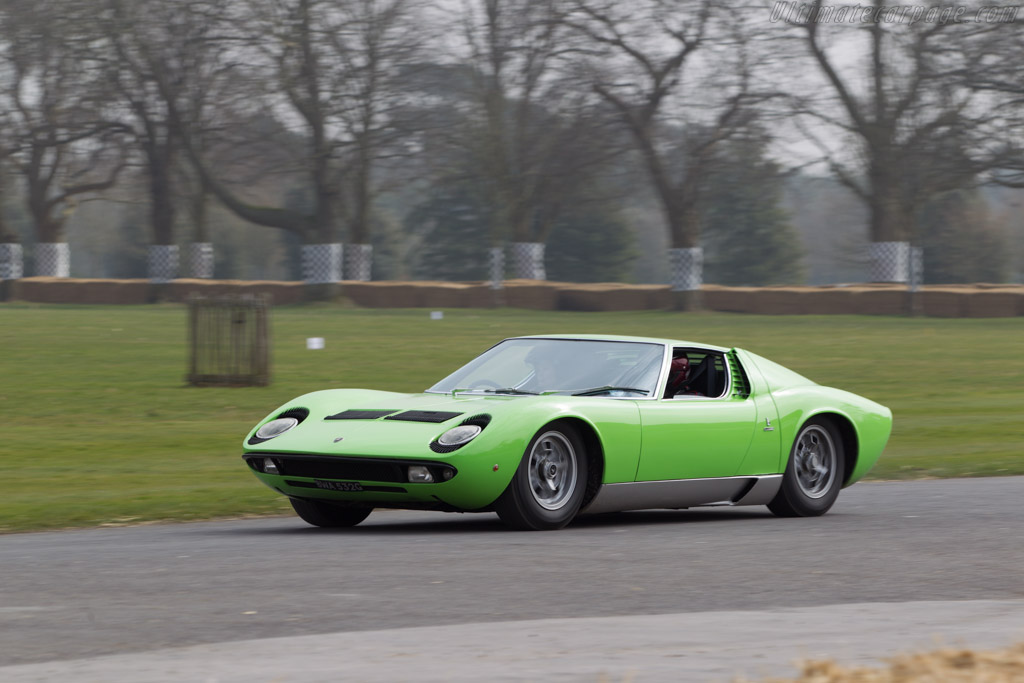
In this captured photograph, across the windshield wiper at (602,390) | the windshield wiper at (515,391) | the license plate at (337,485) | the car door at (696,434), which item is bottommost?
the license plate at (337,485)

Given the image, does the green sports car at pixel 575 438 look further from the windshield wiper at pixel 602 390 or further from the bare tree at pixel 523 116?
the bare tree at pixel 523 116

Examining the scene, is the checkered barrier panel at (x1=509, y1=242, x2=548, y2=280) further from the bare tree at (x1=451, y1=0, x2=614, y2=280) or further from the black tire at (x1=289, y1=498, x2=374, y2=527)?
the black tire at (x1=289, y1=498, x2=374, y2=527)

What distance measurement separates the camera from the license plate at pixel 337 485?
358 inches

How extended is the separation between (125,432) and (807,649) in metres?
12.8

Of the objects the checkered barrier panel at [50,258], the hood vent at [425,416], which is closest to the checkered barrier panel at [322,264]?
the checkered barrier panel at [50,258]

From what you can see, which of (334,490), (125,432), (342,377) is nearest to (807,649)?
(334,490)

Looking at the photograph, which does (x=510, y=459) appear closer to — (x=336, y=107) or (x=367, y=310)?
(x=367, y=310)

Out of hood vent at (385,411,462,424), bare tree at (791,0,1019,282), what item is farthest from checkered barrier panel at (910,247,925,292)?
hood vent at (385,411,462,424)

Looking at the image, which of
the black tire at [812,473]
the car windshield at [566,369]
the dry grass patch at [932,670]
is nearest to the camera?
the dry grass patch at [932,670]

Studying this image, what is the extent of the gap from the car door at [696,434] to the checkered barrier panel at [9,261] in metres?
58.7

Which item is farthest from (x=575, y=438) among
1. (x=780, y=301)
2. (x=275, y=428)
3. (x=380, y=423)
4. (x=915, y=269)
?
(x=915, y=269)

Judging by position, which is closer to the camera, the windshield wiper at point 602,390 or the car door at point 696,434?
the car door at point 696,434

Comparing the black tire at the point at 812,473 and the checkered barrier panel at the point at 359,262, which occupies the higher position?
the checkered barrier panel at the point at 359,262

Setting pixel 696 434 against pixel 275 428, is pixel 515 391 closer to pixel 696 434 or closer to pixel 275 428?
pixel 696 434
